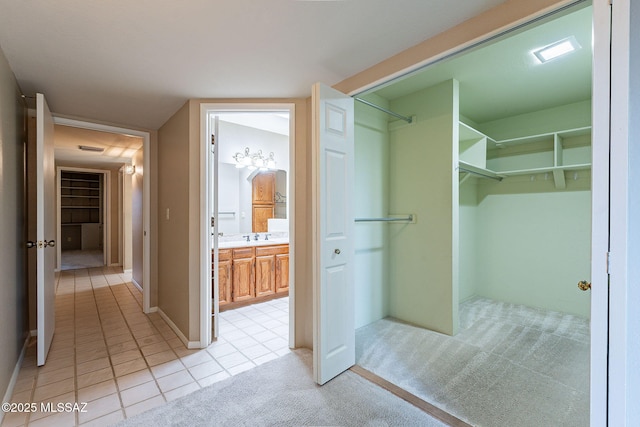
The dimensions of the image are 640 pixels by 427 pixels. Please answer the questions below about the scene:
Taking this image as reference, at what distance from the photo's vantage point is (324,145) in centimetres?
194

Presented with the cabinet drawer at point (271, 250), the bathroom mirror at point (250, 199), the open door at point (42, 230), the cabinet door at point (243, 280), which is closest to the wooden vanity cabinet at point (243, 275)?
the cabinet door at point (243, 280)

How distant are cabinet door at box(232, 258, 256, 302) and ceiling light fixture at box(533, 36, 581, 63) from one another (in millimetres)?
3471

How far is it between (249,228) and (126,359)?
7.12 ft

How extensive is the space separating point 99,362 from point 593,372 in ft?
10.2

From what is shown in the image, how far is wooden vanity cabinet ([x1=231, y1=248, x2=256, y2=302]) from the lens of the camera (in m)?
3.49

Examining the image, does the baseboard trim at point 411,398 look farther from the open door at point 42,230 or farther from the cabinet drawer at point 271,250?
the open door at point 42,230

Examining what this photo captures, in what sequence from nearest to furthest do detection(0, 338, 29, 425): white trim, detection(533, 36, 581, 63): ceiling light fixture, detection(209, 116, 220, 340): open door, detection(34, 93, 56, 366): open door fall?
detection(0, 338, 29, 425): white trim → detection(533, 36, 581, 63): ceiling light fixture → detection(34, 93, 56, 366): open door → detection(209, 116, 220, 340): open door

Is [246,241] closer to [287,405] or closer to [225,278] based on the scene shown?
[225,278]

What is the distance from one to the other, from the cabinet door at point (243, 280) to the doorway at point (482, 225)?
1488mm

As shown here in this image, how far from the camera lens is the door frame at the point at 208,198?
2502 millimetres

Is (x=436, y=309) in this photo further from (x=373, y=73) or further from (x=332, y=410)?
(x=373, y=73)

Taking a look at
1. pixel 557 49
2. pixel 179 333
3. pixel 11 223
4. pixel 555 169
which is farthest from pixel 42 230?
pixel 555 169

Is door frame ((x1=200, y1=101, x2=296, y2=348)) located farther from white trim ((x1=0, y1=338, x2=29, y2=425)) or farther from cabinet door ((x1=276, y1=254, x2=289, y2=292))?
cabinet door ((x1=276, y1=254, x2=289, y2=292))

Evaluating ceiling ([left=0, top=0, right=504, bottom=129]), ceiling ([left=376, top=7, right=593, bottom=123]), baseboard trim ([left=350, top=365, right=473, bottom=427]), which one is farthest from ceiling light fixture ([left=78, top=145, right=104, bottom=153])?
baseboard trim ([left=350, top=365, right=473, bottom=427])
